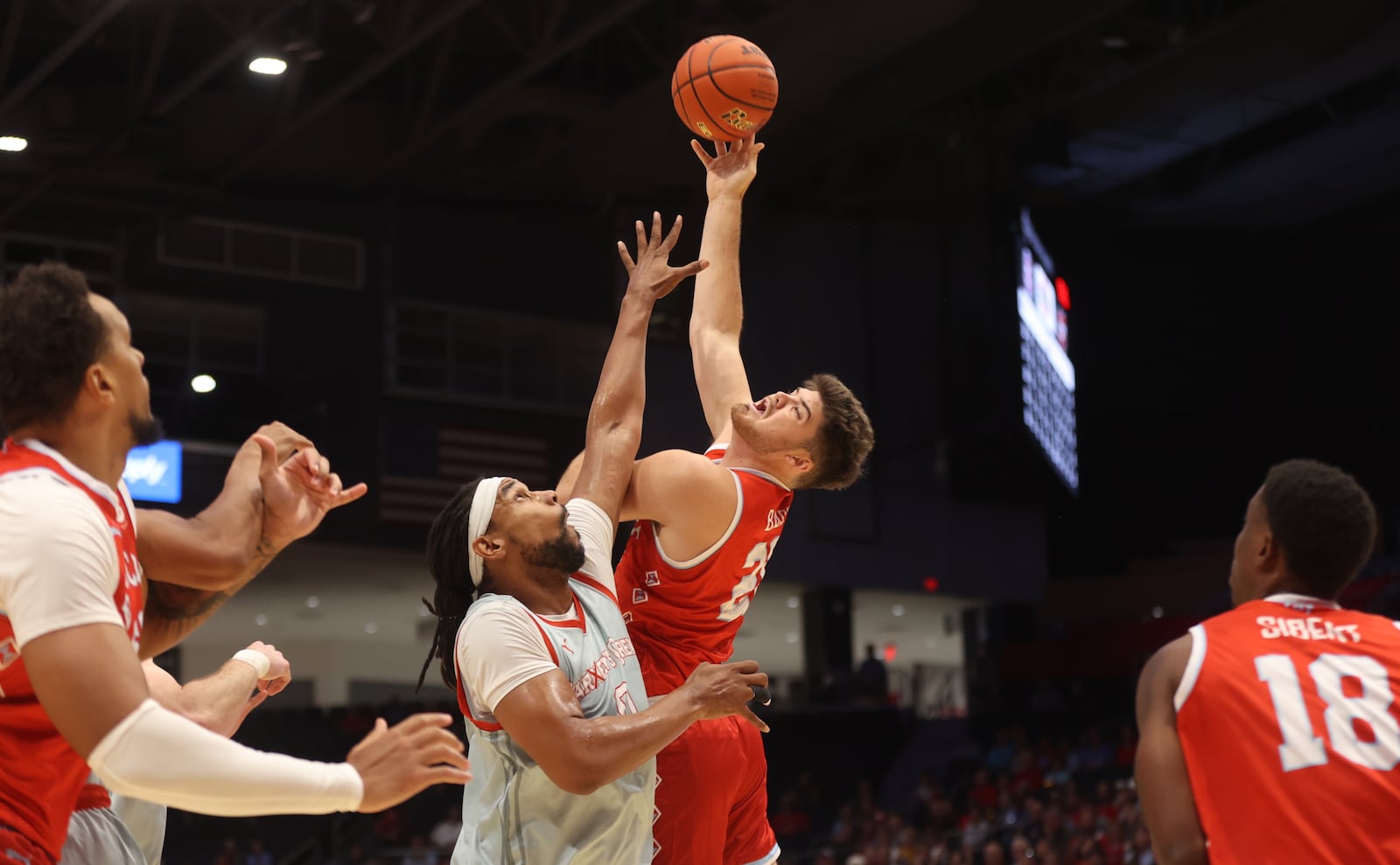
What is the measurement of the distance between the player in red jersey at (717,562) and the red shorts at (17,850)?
6.43 ft

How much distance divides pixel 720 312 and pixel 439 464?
14.7 metres

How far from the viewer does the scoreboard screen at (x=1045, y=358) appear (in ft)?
55.2

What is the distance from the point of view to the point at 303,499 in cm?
332

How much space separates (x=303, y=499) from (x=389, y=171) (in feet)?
52.6

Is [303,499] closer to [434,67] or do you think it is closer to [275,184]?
[434,67]

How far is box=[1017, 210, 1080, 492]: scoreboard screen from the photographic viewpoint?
16.8 m

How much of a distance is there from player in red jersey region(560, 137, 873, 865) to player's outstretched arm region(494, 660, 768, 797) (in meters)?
0.88

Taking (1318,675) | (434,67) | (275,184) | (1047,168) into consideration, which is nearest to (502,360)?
(275,184)

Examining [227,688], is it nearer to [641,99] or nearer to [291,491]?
[291,491]

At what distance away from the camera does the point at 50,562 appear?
7.95ft

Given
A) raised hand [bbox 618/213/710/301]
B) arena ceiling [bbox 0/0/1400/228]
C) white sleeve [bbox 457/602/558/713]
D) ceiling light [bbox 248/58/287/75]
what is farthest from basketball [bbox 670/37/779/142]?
ceiling light [bbox 248/58/287/75]

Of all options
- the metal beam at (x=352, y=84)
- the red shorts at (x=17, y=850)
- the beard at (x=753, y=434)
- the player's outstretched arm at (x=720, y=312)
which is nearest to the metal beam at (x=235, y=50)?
the metal beam at (x=352, y=84)

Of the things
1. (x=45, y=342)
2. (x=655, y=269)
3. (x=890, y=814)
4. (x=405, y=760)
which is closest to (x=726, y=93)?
(x=655, y=269)

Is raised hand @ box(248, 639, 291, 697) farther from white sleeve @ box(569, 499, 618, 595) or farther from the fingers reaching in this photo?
the fingers reaching
